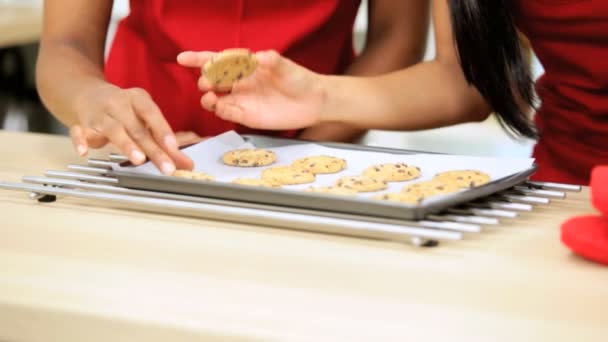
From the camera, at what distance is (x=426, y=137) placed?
Result: 9.83ft

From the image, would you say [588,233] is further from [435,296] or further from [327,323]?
[327,323]

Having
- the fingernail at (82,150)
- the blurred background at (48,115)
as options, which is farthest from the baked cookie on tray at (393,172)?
the blurred background at (48,115)

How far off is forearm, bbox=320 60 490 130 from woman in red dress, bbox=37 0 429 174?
10 cm

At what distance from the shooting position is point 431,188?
96cm

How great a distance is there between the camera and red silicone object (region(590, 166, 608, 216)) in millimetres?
819

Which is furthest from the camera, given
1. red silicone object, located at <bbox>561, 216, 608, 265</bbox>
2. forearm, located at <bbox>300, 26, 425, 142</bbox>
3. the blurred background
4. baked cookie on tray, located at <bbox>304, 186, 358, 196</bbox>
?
the blurred background

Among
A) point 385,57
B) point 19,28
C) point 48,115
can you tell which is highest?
point 385,57

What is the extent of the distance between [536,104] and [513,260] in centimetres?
58

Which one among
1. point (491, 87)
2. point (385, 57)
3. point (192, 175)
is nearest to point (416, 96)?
point (491, 87)

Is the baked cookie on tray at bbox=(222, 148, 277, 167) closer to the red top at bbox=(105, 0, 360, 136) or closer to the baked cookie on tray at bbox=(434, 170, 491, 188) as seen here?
the baked cookie on tray at bbox=(434, 170, 491, 188)

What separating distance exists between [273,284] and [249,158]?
0.39 meters

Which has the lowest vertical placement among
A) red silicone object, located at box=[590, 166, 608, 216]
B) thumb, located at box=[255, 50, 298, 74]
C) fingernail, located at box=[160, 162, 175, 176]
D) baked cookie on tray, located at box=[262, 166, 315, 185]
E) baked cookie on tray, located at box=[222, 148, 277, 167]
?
baked cookie on tray, located at box=[222, 148, 277, 167]

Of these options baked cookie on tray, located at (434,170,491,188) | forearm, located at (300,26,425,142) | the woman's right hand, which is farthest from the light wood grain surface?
baked cookie on tray, located at (434,170,491,188)

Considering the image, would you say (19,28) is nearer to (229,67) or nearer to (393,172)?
(229,67)
